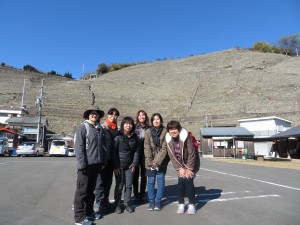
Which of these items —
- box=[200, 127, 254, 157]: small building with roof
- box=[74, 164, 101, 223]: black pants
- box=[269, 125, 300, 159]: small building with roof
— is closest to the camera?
box=[74, 164, 101, 223]: black pants

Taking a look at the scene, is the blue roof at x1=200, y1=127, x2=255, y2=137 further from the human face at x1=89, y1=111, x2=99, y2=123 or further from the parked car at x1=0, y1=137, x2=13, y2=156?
the human face at x1=89, y1=111, x2=99, y2=123

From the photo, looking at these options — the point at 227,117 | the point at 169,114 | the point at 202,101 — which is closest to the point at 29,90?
the point at 169,114

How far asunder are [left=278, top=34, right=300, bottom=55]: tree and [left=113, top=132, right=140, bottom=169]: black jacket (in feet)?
380

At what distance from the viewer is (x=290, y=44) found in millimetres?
109500

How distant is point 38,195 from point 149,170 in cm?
285

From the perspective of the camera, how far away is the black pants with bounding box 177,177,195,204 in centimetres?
517

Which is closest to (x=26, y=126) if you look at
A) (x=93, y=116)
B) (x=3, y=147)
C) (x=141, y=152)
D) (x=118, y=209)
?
(x=3, y=147)

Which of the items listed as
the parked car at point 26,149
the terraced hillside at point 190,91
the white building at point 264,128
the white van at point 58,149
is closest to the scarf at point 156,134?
the white van at point 58,149

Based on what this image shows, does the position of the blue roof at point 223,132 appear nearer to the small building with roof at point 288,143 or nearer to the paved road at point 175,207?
the small building with roof at point 288,143

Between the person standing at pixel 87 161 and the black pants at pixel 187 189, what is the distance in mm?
1519

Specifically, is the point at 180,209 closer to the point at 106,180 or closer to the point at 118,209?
the point at 118,209

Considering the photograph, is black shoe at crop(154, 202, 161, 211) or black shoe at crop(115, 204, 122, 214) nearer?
black shoe at crop(115, 204, 122, 214)

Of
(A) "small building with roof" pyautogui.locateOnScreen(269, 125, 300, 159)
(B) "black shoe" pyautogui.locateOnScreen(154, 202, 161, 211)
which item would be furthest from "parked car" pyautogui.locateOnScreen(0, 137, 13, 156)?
(A) "small building with roof" pyautogui.locateOnScreen(269, 125, 300, 159)

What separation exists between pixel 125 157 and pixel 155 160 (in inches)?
22.7
